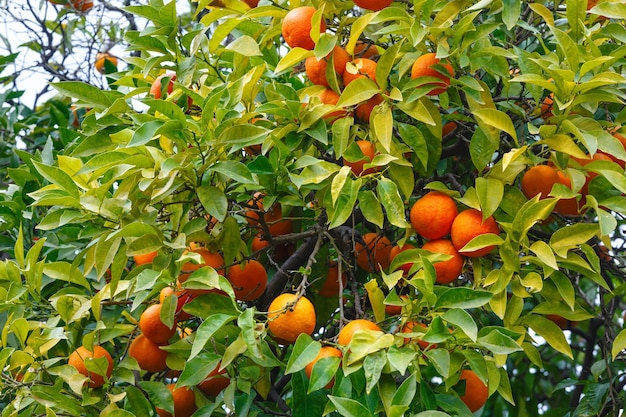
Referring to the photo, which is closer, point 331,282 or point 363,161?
point 363,161

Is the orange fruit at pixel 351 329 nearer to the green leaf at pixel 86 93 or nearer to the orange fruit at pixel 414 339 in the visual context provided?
the orange fruit at pixel 414 339

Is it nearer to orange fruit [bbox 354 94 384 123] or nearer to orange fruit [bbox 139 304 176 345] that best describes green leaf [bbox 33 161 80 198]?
orange fruit [bbox 139 304 176 345]

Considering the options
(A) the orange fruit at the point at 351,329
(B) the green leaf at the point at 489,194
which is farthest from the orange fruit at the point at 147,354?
(B) the green leaf at the point at 489,194

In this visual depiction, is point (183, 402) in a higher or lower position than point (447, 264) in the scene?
lower

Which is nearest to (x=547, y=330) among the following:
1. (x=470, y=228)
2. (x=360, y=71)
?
(x=470, y=228)

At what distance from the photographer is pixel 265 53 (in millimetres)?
1711

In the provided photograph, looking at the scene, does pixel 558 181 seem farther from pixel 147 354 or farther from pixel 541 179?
pixel 147 354

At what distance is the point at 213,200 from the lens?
4.58 feet

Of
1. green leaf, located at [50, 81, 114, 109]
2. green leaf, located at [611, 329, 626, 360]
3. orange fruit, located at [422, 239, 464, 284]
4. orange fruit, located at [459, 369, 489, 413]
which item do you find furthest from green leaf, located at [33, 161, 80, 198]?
green leaf, located at [611, 329, 626, 360]

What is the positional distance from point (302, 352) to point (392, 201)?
290 mm

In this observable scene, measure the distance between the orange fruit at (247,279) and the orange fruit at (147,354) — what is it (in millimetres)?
182

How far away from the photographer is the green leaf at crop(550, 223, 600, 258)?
53.5 inches

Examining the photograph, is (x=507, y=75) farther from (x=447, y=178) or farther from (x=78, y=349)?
(x=78, y=349)

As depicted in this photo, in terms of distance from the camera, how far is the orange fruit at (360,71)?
1464mm
